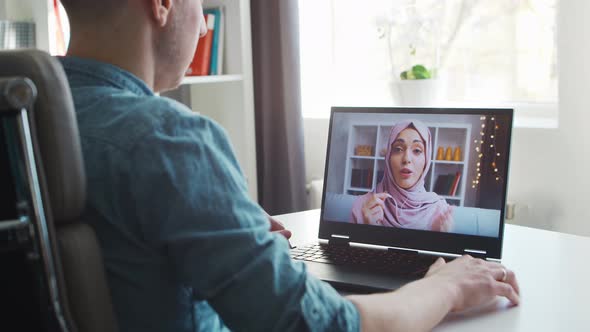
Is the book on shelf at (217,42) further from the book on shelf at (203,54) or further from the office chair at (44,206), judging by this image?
the office chair at (44,206)

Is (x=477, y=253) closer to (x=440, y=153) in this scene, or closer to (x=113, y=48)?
(x=440, y=153)

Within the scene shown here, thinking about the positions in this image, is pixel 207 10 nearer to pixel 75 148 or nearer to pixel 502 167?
pixel 502 167

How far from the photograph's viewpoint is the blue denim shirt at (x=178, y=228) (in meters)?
0.76

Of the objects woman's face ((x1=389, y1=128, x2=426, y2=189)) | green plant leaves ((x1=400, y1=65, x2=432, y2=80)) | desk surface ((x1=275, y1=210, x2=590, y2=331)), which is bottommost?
desk surface ((x1=275, y1=210, x2=590, y2=331))

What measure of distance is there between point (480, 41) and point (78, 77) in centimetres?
209

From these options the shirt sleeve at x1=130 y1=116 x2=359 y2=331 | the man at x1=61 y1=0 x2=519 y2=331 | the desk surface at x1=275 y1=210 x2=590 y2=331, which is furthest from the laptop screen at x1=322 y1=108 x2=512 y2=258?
the shirt sleeve at x1=130 y1=116 x2=359 y2=331

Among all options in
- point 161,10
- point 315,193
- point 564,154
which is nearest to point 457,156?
point 161,10

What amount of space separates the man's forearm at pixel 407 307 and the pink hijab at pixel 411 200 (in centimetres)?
31

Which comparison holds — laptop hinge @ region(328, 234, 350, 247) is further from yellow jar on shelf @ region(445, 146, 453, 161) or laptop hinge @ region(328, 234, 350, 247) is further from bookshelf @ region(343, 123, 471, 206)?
yellow jar on shelf @ region(445, 146, 453, 161)

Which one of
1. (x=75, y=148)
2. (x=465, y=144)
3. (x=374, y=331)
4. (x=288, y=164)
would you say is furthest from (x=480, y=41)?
(x=75, y=148)

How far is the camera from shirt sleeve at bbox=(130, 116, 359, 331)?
75cm

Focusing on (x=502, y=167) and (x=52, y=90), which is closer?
(x=52, y=90)

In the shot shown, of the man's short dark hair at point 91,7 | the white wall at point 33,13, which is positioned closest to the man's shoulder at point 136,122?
the man's short dark hair at point 91,7

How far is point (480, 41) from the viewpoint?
2.71 meters
